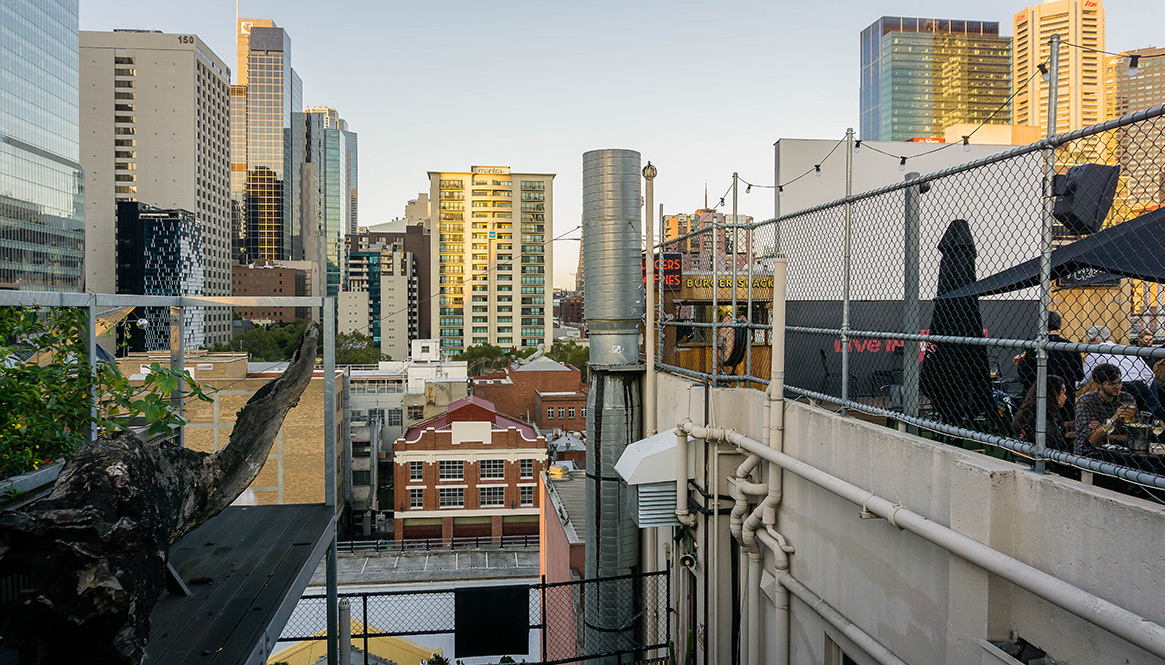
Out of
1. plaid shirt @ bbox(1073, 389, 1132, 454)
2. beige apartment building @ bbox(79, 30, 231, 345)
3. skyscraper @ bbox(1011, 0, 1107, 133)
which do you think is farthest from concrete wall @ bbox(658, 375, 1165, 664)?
beige apartment building @ bbox(79, 30, 231, 345)

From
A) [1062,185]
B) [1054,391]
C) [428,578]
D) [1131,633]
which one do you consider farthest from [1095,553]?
[428,578]

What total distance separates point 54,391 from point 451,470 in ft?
118

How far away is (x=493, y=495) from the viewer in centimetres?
3881

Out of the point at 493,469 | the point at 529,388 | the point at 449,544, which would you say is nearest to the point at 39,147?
the point at 529,388

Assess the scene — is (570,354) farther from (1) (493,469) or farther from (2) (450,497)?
(2) (450,497)

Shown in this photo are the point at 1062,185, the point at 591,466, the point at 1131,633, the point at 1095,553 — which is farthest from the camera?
the point at 591,466

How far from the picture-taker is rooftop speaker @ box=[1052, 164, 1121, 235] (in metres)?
3.52

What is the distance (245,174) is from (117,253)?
105 metres

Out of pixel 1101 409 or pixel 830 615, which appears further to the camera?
pixel 830 615

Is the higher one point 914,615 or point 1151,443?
point 1151,443

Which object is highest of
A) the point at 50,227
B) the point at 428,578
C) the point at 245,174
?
the point at 245,174

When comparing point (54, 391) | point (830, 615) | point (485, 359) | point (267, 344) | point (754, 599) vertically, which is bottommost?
point (485, 359)

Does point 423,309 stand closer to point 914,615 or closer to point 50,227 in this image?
point 50,227

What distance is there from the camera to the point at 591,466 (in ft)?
27.0
